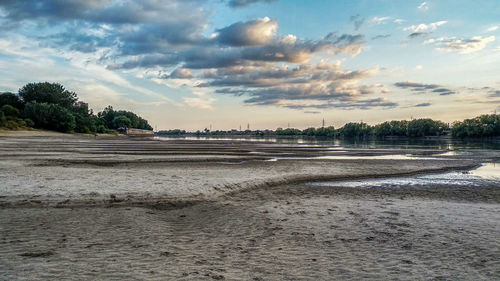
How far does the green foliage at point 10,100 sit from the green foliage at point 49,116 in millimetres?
20825

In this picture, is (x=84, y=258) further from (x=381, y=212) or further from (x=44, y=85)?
(x=44, y=85)

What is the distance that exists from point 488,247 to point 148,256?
6814mm

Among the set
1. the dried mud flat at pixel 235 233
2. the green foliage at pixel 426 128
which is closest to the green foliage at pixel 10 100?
the dried mud flat at pixel 235 233

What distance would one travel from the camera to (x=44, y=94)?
118500 mm

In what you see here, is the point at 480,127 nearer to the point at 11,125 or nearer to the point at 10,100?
the point at 11,125

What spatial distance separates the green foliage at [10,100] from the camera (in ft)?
354

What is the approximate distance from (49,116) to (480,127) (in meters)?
166

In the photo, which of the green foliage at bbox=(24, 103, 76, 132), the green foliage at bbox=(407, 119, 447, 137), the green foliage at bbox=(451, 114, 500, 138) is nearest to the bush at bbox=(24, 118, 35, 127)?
the green foliage at bbox=(24, 103, 76, 132)

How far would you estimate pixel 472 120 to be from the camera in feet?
522

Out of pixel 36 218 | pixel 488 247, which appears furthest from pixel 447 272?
pixel 36 218

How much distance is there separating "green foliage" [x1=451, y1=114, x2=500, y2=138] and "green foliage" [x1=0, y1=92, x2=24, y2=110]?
582 feet

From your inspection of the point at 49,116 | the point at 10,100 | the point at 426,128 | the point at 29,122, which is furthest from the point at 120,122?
the point at 426,128

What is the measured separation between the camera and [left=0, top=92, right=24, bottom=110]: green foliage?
10786cm

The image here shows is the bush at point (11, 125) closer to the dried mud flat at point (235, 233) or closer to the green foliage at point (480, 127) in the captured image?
the dried mud flat at point (235, 233)
